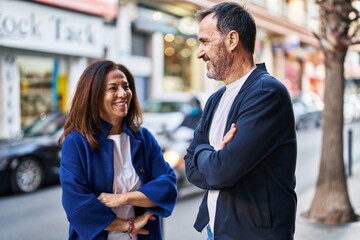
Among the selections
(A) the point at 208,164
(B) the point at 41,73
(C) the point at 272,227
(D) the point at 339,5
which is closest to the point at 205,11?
(A) the point at 208,164

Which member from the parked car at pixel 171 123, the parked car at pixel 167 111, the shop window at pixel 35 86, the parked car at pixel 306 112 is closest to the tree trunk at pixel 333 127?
the parked car at pixel 171 123

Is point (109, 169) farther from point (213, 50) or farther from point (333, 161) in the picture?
point (333, 161)

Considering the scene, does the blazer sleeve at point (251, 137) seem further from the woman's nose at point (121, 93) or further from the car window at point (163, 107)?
the car window at point (163, 107)

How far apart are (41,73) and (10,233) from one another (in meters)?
11.2

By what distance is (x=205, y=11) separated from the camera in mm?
2283

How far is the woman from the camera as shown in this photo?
242 cm

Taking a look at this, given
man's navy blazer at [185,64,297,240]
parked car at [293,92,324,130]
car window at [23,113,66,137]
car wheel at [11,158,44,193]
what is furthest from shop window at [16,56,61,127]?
man's navy blazer at [185,64,297,240]

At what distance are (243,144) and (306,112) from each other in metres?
22.6

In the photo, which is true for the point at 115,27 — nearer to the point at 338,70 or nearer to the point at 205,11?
the point at 338,70

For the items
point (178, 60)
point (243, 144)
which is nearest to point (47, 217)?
point (243, 144)

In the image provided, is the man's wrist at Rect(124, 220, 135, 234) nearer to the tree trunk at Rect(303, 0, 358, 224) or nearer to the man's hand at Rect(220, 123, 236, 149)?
the man's hand at Rect(220, 123, 236, 149)

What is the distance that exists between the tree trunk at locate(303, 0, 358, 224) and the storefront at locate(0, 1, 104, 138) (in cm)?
1074

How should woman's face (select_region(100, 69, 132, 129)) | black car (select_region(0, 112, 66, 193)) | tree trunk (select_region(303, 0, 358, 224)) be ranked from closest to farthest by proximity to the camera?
woman's face (select_region(100, 69, 132, 129)) < tree trunk (select_region(303, 0, 358, 224)) < black car (select_region(0, 112, 66, 193))

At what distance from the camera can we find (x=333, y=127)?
20.8 ft
